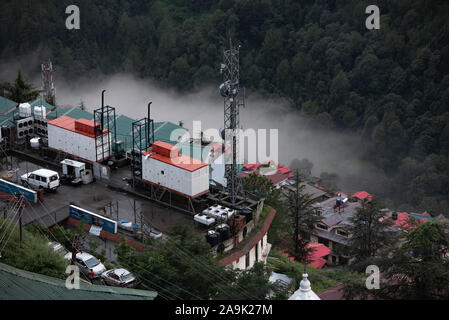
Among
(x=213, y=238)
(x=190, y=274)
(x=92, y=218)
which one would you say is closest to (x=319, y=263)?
(x=213, y=238)

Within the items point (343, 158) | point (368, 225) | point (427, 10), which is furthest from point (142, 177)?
point (427, 10)

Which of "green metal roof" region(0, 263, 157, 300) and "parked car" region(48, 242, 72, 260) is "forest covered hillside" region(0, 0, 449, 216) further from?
"green metal roof" region(0, 263, 157, 300)

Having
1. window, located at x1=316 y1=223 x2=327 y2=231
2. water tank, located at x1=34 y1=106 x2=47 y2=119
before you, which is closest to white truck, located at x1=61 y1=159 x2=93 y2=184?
water tank, located at x1=34 y1=106 x2=47 y2=119

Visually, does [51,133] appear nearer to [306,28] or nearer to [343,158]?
[343,158]

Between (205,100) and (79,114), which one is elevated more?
(79,114)

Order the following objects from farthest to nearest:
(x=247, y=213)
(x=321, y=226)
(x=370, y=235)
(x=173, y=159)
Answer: (x=321, y=226) < (x=370, y=235) < (x=173, y=159) < (x=247, y=213)

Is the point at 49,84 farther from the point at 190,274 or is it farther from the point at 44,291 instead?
the point at 44,291

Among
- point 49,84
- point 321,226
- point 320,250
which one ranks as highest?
point 49,84

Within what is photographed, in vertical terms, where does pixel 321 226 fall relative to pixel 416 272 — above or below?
below
